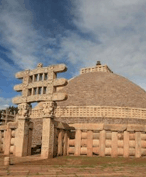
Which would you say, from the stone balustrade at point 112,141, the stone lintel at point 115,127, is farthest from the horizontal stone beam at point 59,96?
the stone lintel at point 115,127

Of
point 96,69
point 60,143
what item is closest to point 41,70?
point 60,143

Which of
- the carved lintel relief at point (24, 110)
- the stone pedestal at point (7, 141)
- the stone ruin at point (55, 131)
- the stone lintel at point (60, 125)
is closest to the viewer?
the stone ruin at point (55, 131)

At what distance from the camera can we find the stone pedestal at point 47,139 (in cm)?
1065

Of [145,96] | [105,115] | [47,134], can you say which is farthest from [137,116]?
[47,134]

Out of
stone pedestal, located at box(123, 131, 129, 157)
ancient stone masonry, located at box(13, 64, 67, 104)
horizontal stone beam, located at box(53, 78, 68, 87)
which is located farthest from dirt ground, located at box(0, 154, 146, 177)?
horizontal stone beam, located at box(53, 78, 68, 87)

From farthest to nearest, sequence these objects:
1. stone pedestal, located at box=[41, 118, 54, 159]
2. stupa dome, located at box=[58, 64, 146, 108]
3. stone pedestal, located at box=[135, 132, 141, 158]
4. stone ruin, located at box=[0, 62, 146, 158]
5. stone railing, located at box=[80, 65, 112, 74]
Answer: stone railing, located at box=[80, 65, 112, 74], stupa dome, located at box=[58, 64, 146, 108], stone pedestal, located at box=[135, 132, 141, 158], stone ruin, located at box=[0, 62, 146, 158], stone pedestal, located at box=[41, 118, 54, 159]

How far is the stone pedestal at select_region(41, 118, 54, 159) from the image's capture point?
34.9 feet

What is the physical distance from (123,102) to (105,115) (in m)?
5.26

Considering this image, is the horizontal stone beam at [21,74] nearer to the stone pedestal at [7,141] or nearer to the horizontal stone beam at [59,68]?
the horizontal stone beam at [59,68]

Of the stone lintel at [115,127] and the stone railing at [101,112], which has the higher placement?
the stone railing at [101,112]

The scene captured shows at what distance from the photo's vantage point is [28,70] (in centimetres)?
1289

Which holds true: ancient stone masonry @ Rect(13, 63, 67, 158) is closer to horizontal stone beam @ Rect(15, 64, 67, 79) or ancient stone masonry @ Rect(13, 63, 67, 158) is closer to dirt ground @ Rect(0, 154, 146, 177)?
horizontal stone beam @ Rect(15, 64, 67, 79)

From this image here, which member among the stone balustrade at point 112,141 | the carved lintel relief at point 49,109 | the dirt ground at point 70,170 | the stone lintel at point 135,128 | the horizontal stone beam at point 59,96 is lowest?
the dirt ground at point 70,170

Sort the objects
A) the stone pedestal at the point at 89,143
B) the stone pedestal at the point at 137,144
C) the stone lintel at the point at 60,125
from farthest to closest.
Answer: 1. the stone pedestal at the point at 89,143
2. the stone lintel at the point at 60,125
3. the stone pedestal at the point at 137,144
